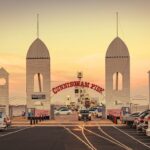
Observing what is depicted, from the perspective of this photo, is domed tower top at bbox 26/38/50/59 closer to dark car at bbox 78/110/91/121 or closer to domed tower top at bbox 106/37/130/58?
domed tower top at bbox 106/37/130/58

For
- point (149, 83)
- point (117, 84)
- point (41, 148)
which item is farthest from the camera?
point (117, 84)

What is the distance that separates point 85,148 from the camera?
2644 cm

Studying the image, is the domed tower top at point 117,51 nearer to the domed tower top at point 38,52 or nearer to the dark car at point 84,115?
the domed tower top at point 38,52

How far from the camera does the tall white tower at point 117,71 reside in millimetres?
71312

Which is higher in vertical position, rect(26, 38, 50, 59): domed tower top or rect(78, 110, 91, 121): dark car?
rect(26, 38, 50, 59): domed tower top

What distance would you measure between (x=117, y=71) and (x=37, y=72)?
32.6 feet

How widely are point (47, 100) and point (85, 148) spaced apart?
4617 centimetres

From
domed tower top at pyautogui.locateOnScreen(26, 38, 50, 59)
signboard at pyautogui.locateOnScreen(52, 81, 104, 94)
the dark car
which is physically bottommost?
the dark car

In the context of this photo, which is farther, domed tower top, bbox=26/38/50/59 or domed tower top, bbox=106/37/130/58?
domed tower top, bbox=26/38/50/59

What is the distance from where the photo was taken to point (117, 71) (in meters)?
71.3

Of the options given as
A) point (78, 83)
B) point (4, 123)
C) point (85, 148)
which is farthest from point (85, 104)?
point (85, 148)

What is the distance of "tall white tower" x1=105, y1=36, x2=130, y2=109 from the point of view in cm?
7131

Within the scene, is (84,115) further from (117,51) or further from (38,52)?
(38,52)

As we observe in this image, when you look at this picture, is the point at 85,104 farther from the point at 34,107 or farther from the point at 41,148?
the point at 41,148
